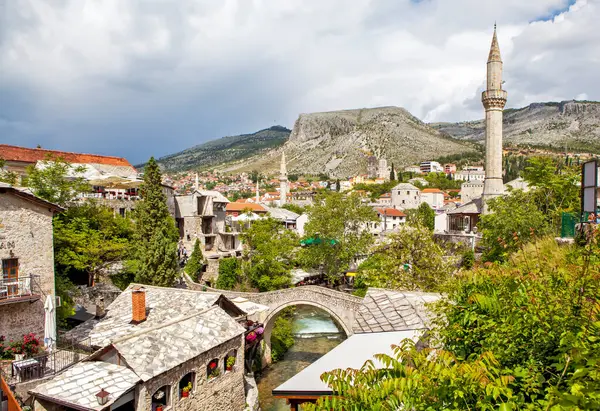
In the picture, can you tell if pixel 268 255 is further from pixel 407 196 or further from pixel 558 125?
pixel 558 125

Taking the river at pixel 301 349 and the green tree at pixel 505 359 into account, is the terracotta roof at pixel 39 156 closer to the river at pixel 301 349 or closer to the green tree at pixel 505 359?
the river at pixel 301 349

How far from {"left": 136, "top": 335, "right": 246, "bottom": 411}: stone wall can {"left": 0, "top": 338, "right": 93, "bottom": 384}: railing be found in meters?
3.20

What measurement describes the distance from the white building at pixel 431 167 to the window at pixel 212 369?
443 feet

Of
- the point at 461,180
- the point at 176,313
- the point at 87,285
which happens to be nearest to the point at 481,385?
the point at 176,313

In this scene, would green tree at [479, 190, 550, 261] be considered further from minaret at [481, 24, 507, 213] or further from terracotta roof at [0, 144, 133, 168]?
terracotta roof at [0, 144, 133, 168]

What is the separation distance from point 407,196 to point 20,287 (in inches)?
3071

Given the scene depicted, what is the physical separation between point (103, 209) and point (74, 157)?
16.9 m

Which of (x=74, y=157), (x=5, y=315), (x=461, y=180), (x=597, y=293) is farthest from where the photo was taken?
(x=461, y=180)

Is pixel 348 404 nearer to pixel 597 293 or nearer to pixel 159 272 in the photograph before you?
pixel 597 293

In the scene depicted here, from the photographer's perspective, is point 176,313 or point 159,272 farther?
point 159,272

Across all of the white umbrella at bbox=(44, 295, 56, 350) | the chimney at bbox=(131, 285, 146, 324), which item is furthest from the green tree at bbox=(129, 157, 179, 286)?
the white umbrella at bbox=(44, 295, 56, 350)

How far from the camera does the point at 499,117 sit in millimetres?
35188

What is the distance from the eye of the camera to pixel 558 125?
161 m

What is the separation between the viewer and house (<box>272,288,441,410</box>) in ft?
23.1
